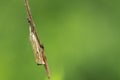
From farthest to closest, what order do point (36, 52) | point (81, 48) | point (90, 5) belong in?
point (90, 5) < point (81, 48) < point (36, 52)

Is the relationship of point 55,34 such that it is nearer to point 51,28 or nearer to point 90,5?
point 51,28

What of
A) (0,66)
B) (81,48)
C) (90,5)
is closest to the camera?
→ (0,66)

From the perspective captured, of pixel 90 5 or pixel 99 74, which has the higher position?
pixel 90 5

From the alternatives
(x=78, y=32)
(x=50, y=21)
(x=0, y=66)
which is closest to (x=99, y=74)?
(x=78, y=32)

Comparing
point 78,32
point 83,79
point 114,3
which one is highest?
point 114,3

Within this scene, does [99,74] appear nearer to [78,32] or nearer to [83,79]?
[83,79]

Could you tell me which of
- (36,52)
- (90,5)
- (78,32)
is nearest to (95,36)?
(78,32)

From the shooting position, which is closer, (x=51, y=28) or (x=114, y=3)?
(x=51, y=28)
